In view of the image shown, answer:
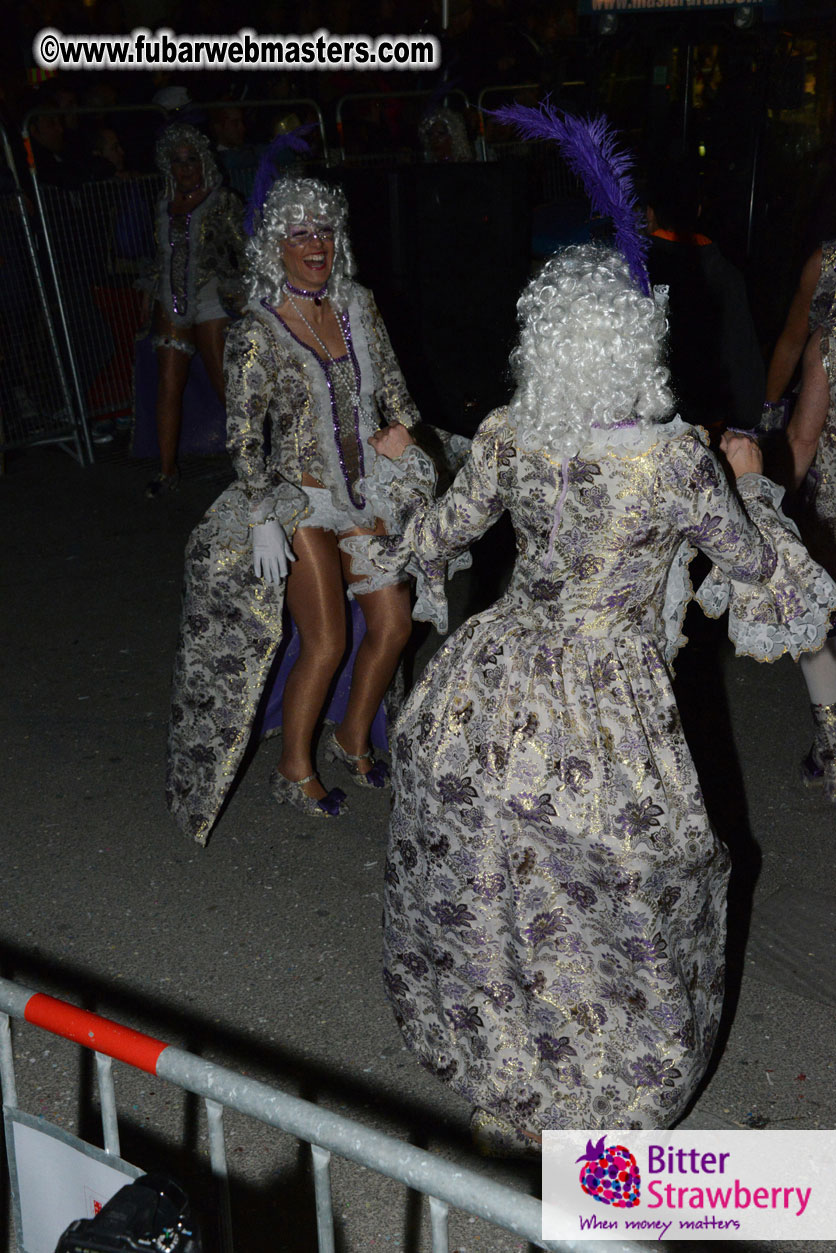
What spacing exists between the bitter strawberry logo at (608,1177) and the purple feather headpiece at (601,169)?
5.96 feet

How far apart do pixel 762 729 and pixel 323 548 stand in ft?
6.28

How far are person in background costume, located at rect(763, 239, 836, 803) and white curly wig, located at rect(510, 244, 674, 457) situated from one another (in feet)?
4.89

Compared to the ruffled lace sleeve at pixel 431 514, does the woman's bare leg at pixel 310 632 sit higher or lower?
lower

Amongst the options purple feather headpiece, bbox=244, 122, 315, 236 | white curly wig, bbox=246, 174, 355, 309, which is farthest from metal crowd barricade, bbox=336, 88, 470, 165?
white curly wig, bbox=246, 174, 355, 309

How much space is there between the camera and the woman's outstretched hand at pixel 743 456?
8.93ft

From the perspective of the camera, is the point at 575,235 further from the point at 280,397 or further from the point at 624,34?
the point at 280,397

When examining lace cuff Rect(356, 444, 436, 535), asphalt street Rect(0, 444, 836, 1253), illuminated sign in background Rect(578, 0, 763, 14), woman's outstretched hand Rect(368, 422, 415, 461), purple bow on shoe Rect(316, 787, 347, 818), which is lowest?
asphalt street Rect(0, 444, 836, 1253)

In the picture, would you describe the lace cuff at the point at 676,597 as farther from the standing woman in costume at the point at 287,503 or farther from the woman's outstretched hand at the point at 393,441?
the standing woman in costume at the point at 287,503

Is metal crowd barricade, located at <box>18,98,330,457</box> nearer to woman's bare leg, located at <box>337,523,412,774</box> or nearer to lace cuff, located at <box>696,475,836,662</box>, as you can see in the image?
woman's bare leg, located at <box>337,523,412,774</box>

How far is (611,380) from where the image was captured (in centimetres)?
243

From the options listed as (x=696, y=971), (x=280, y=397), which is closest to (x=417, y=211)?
(x=280, y=397)

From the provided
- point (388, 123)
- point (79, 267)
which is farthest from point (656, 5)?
point (388, 123)

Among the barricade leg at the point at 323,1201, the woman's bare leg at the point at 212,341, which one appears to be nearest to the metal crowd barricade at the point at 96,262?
the woman's bare leg at the point at 212,341

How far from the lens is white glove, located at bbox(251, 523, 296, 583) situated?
3650 millimetres
